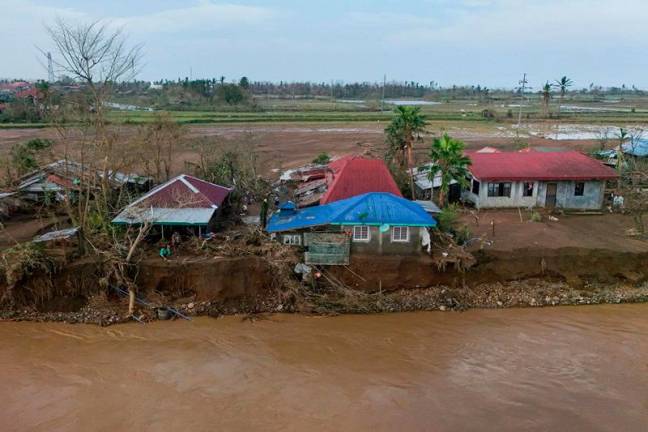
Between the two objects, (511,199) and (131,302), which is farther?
(511,199)

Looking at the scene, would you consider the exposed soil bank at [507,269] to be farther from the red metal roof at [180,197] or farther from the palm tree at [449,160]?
the red metal roof at [180,197]

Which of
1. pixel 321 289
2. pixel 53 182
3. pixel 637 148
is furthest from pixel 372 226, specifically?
pixel 637 148

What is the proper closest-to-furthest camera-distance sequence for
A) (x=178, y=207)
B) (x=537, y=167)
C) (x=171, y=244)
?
(x=171, y=244), (x=178, y=207), (x=537, y=167)

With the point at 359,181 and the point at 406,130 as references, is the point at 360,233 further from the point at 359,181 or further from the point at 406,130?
the point at 406,130

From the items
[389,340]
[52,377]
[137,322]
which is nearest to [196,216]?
[137,322]

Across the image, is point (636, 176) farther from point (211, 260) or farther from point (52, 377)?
point (52, 377)

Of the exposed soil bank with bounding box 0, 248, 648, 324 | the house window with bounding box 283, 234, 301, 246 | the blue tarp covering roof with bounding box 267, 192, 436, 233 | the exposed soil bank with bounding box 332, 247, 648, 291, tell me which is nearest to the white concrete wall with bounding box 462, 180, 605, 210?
the exposed soil bank with bounding box 332, 247, 648, 291
